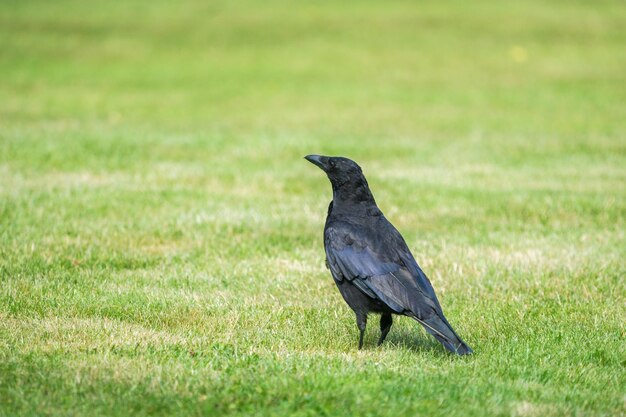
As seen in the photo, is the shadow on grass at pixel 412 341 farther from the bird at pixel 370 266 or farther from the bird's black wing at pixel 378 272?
the bird's black wing at pixel 378 272

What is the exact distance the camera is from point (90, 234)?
10086 mm

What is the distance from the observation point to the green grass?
5582 millimetres

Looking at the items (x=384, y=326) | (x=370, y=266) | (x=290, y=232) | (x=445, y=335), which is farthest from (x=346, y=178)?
(x=290, y=232)

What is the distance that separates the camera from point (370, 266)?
248 inches

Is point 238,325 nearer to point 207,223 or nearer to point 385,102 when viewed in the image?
point 207,223

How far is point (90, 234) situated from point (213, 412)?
5.36m

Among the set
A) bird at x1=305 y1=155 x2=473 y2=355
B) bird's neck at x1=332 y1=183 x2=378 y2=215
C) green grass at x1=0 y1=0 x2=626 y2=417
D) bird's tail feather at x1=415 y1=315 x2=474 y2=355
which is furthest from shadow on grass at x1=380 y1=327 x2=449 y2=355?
bird's neck at x1=332 y1=183 x2=378 y2=215

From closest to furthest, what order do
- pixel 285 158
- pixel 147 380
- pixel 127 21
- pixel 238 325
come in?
pixel 147 380 < pixel 238 325 < pixel 285 158 < pixel 127 21

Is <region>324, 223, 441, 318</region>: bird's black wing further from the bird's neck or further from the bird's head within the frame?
the bird's head

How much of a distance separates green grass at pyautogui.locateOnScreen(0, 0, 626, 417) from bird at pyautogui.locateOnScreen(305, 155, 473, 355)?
301 mm

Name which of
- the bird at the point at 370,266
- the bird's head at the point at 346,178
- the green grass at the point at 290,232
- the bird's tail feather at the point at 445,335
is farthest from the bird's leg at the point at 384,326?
the bird's head at the point at 346,178

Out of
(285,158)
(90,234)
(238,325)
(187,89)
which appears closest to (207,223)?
(90,234)

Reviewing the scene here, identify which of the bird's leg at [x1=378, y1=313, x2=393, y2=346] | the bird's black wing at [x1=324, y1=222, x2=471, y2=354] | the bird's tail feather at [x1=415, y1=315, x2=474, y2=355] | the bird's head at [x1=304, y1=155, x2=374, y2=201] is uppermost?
the bird's head at [x1=304, y1=155, x2=374, y2=201]

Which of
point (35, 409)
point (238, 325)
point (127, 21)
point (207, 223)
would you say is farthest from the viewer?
point (127, 21)
